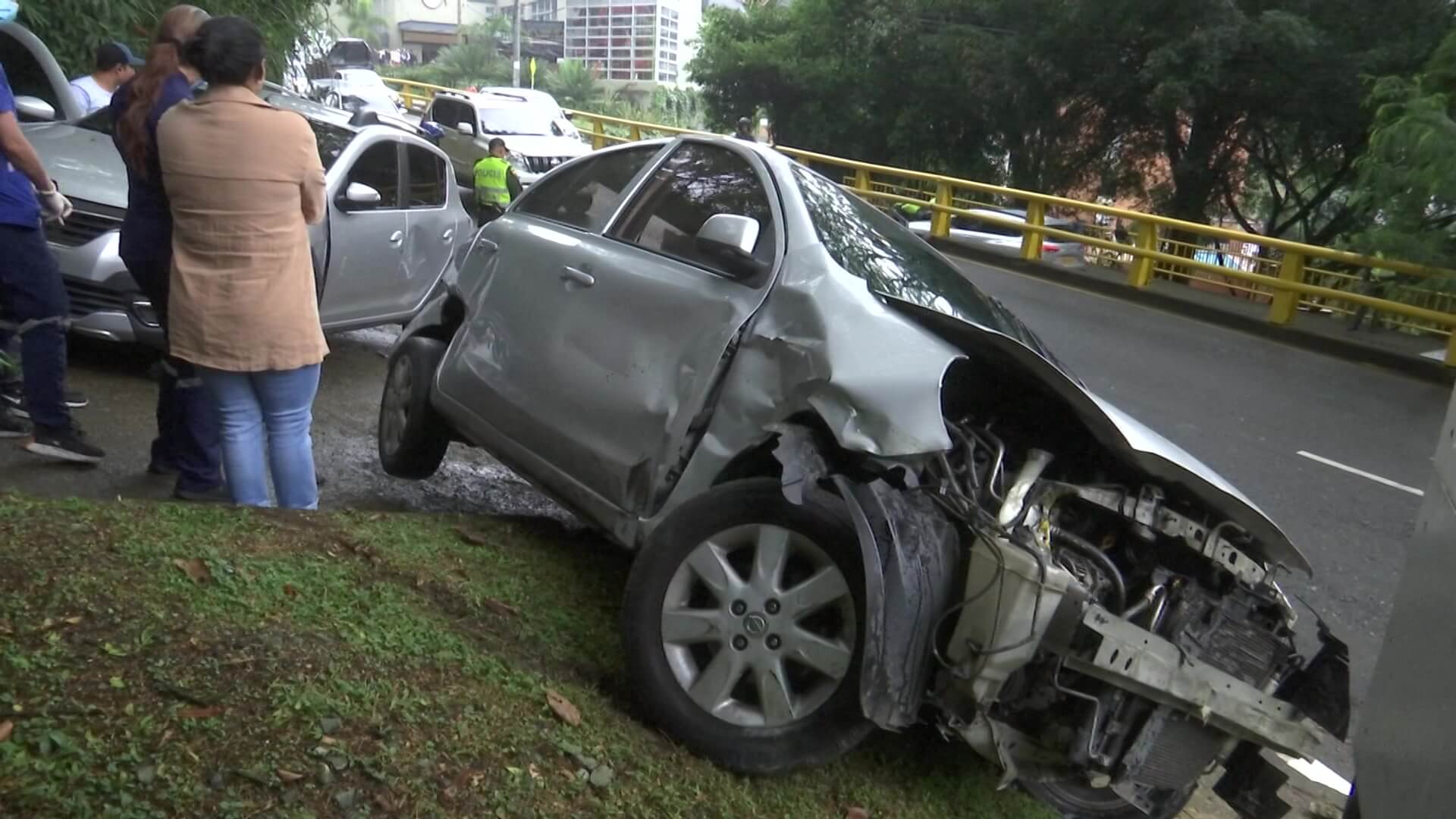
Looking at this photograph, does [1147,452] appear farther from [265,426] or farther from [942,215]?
[942,215]

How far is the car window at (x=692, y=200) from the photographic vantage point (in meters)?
4.26

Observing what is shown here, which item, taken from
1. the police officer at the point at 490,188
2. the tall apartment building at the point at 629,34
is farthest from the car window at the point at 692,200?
the tall apartment building at the point at 629,34

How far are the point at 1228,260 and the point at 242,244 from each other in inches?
683

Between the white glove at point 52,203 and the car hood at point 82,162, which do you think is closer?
the white glove at point 52,203

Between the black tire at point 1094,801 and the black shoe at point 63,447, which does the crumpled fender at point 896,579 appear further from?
the black shoe at point 63,447

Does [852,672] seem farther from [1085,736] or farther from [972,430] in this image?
[972,430]

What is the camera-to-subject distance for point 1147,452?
3225 mm

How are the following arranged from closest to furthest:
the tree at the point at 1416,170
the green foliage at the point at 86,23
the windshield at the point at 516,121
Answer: the green foliage at the point at 86,23, the tree at the point at 1416,170, the windshield at the point at 516,121

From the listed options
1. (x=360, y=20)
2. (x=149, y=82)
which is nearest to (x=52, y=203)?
(x=149, y=82)

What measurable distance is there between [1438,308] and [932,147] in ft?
54.2

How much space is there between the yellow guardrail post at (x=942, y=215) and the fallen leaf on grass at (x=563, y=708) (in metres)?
16.7

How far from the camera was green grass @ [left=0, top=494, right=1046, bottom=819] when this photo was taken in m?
2.54

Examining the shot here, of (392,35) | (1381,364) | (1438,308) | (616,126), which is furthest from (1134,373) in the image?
(392,35)

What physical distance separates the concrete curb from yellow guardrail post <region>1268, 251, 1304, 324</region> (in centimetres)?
15
